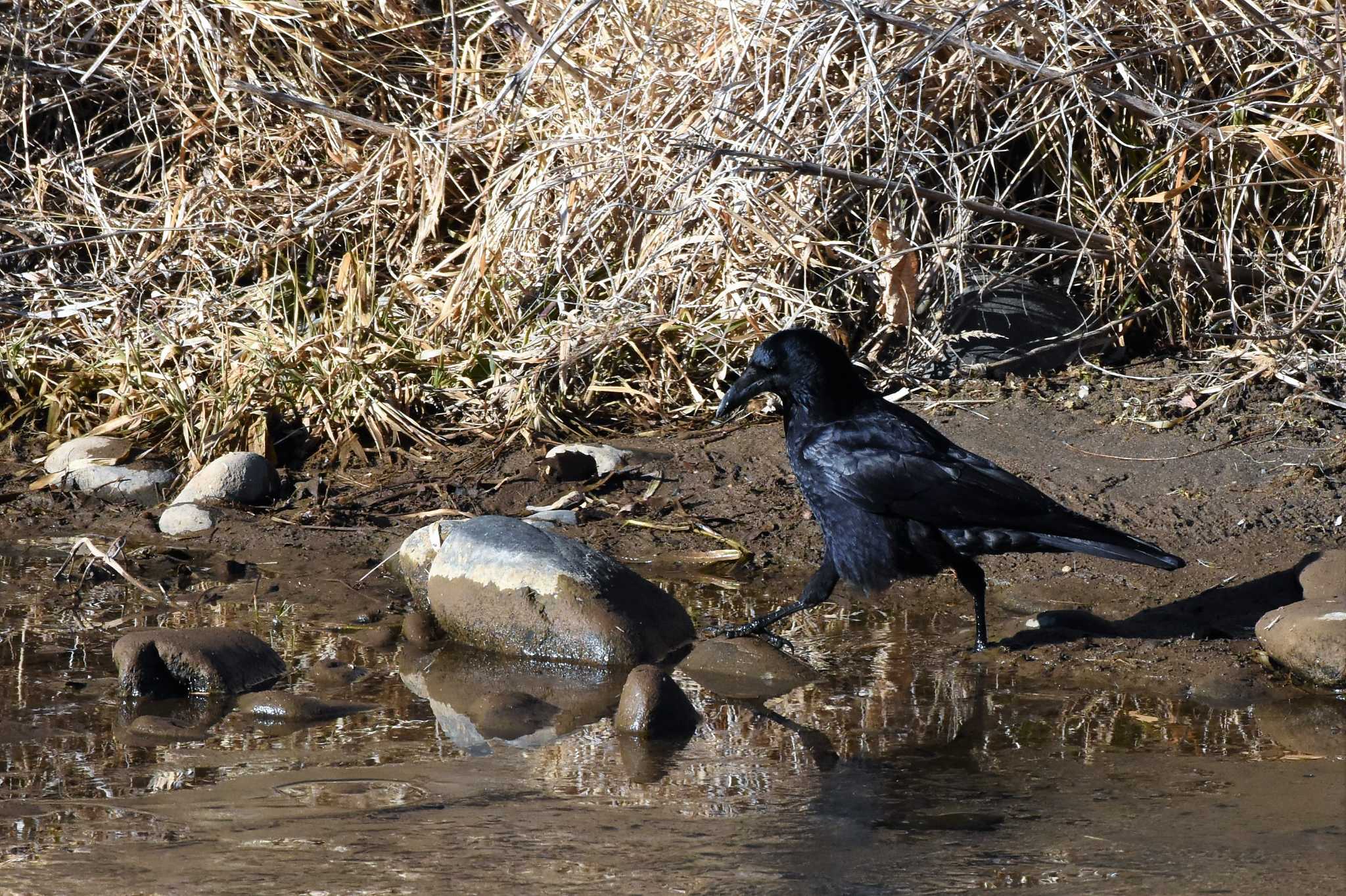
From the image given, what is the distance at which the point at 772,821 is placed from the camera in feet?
9.66

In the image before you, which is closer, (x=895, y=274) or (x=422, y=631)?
(x=422, y=631)

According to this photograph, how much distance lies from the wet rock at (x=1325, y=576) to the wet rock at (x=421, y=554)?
2.62 metres

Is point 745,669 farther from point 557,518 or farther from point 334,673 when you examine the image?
point 557,518

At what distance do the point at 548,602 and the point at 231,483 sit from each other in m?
1.92

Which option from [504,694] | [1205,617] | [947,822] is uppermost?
[1205,617]

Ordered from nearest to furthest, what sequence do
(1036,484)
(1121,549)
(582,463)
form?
(1121,549) < (1036,484) < (582,463)

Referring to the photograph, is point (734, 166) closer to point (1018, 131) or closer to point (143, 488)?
point (1018, 131)

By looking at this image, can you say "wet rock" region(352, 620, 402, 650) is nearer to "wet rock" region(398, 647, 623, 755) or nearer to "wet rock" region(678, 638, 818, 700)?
"wet rock" region(398, 647, 623, 755)

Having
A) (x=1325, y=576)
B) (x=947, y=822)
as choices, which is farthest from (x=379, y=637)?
(x=1325, y=576)

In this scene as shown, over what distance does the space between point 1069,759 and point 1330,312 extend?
3.36 metres

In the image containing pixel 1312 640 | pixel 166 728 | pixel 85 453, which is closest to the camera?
pixel 166 728

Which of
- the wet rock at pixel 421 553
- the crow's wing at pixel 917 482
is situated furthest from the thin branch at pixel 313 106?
the crow's wing at pixel 917 482

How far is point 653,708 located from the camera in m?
3.58

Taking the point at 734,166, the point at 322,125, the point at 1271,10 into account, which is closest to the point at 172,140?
the point at 322,125
